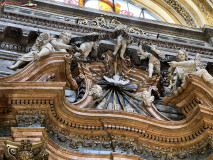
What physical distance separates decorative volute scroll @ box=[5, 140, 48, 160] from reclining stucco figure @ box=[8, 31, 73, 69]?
1917 mm

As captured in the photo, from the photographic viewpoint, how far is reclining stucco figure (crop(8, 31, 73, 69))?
6.66 m

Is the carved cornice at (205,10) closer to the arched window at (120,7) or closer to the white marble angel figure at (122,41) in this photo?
the arched window at (120,7)

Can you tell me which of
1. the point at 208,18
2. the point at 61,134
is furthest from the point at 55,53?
the point at 208,18

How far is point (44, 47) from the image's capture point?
6785mm

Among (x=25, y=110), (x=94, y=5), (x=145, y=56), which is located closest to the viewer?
(x=25, y=110)

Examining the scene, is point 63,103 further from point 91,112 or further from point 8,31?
point 8,31

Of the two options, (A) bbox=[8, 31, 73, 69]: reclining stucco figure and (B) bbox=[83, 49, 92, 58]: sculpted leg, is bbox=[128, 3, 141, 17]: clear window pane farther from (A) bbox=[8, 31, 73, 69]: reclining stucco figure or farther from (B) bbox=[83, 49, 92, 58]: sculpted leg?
(A) bbox=[8, 31, 73, 69]: reclining stucco figure

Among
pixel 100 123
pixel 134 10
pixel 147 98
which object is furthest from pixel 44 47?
pixel 134 10

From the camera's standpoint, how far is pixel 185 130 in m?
6.55

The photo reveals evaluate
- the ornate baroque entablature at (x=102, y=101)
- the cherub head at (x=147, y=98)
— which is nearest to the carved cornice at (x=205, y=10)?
the ornate baroque entablature at (x=102, y=101)

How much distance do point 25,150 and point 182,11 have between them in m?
9.55

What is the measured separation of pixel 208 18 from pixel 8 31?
737 centimetres

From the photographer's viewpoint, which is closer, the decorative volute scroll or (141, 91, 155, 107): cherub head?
the decorative volute scroll

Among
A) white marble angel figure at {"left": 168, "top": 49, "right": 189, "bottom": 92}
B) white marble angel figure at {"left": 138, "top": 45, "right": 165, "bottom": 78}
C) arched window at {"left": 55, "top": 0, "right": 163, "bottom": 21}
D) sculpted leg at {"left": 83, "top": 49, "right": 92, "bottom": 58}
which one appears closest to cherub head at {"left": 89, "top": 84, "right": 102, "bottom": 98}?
sculpted leg at {"left": 83, "top": 49, "right": 92, "bottom": 58}
